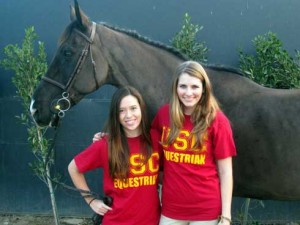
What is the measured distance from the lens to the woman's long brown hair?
2.22m

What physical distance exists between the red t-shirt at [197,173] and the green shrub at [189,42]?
213 cm

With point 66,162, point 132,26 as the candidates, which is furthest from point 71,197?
point 132,26

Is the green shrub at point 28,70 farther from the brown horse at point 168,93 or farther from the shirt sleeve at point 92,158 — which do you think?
the shirt sleeve at point 92,158

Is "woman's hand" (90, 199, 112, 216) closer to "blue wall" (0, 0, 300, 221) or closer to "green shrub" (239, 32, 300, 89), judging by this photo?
"green shrub" (239, 32, 300, 89)

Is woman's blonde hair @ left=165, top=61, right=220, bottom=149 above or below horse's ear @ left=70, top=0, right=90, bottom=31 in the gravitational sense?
below

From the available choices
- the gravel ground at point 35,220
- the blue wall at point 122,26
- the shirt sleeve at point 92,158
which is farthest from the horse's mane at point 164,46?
the gravel ground at point 35,220

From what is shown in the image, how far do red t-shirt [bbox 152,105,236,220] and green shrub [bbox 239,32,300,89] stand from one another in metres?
1.97

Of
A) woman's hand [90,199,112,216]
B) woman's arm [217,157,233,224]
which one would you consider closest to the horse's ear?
woman's hand [90,199,112,216]

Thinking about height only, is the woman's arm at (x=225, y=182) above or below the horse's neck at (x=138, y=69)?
below

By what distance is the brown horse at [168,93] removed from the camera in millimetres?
2717

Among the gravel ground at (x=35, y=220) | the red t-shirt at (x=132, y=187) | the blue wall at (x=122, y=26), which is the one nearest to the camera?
the red t-shirt at (x=132, y=187)

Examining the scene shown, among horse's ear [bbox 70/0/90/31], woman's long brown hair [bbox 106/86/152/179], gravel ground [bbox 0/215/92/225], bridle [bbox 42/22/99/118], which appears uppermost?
horse's ear [bbox 70/0/90/31]

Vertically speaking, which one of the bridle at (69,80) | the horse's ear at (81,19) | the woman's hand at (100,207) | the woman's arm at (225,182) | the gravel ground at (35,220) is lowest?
the gravel ground at (35,220)

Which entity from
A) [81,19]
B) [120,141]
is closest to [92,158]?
[120,141]
